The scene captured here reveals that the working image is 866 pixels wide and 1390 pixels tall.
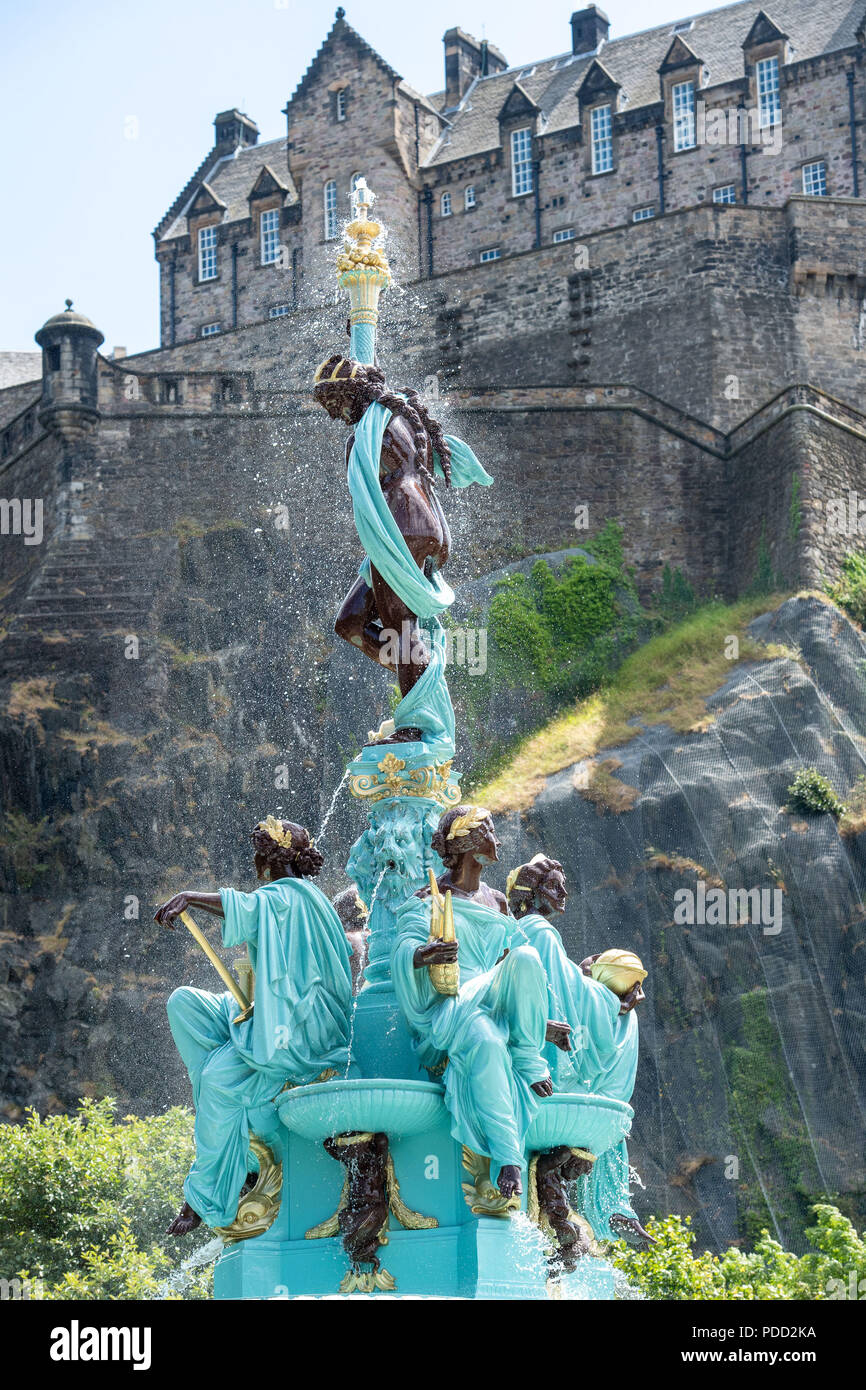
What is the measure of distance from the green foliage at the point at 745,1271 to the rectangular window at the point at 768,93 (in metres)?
33.8

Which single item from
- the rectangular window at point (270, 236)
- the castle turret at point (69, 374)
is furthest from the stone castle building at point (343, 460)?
the rectangular window at point (270, 236)

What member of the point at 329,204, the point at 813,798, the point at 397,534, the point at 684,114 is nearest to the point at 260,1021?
the point at 397,534

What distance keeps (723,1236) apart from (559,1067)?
17663mm

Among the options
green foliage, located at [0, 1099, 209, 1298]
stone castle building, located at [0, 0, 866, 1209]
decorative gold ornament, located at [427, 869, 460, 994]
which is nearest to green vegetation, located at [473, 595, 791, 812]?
stone castle building, located at [0, 0, 866, 1209]

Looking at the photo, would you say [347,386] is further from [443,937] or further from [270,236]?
[270,236]

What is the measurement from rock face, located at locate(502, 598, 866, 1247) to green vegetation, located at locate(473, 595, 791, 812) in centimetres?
37

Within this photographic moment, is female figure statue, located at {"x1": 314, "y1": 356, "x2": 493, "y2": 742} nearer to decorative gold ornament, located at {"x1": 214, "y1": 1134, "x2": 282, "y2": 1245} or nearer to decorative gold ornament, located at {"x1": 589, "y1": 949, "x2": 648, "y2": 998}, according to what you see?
decorative gold ornament, located at {"x1": 589, "y1": 949, "x2": 648, "y2": 998}

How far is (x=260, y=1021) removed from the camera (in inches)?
397

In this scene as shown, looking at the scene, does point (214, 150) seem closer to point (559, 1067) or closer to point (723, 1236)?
point (723, 1236)

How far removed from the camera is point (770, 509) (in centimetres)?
3781

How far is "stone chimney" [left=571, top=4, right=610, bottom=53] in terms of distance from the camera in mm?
55531

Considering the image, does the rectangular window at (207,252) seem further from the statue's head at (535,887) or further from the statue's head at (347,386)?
the statue's head at (535,887)

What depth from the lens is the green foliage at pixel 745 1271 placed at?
18000 millimetres
